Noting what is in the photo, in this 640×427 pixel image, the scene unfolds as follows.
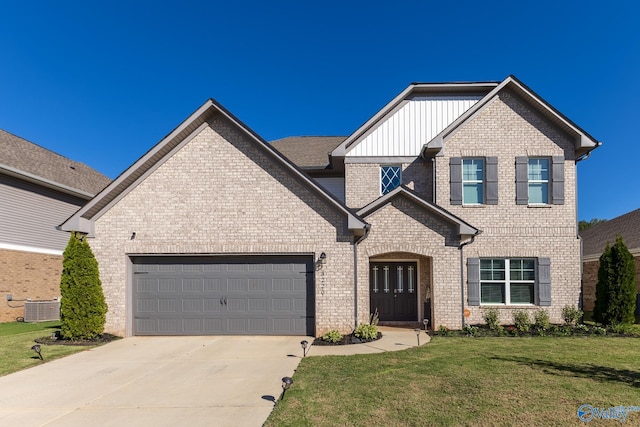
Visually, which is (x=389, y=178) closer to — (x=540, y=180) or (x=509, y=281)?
→ (x=540, y=180)

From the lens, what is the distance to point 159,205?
11086 millimetres

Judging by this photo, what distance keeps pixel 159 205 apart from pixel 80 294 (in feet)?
10.7

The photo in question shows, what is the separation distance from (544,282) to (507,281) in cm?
115

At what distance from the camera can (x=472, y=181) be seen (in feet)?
42.5

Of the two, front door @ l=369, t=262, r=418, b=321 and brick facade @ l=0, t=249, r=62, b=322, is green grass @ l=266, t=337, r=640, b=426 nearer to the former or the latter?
front door @ l=369, t=262, r=418, b=321

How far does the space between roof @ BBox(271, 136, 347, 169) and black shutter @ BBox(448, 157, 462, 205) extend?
5.16 m

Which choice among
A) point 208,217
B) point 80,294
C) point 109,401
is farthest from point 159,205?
point 109,401

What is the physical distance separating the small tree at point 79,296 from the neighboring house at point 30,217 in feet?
23.0

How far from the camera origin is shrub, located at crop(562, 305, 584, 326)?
38.7 ft

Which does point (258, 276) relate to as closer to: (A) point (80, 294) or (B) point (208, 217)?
(B) point (208, 217)

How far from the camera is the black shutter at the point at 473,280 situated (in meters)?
12.1

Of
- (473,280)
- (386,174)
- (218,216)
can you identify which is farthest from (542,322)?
(218,216)

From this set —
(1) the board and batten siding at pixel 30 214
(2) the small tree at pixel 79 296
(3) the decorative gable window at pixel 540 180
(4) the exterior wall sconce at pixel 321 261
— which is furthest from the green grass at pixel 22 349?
(3) the decorative gable window at pixel 540 180

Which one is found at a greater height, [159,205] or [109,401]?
[159,205]
